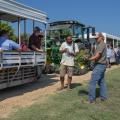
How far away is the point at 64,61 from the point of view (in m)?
13.4

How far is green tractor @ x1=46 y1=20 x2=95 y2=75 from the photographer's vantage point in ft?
66.5

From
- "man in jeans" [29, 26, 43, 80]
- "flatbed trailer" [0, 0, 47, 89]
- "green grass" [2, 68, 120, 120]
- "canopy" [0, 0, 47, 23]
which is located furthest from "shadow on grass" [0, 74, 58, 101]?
"canopy" [0, 0, 47, 23]

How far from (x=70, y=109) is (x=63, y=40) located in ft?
39.6

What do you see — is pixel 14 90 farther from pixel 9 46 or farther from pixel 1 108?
pixel 1 108

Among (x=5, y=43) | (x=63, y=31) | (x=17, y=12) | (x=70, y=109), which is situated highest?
(x=17, y=12)

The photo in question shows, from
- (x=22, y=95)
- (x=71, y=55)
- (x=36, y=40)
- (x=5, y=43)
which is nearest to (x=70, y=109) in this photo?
(x=22, y=95)

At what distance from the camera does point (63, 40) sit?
2148cm

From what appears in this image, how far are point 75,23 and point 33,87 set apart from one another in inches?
334

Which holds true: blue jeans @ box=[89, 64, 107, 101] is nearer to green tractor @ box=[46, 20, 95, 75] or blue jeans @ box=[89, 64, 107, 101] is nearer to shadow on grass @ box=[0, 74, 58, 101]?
shadow on grass @ box=[0, 74, 58, 101]

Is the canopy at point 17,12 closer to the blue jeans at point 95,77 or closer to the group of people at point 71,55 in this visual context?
the group of people at point 71,55

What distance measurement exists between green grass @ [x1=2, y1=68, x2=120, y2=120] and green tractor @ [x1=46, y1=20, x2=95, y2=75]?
8.13 meters

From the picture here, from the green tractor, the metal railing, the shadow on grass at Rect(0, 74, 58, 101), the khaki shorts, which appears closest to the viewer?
the metal railing

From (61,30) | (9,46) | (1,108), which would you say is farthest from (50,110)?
(61,30)

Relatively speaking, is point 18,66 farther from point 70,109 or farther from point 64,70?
point 70,109
